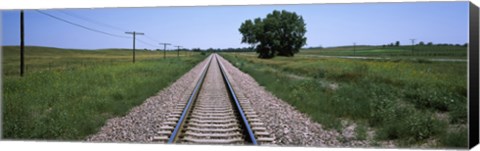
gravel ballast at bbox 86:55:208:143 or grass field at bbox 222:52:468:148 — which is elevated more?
grass field at bbox 222:52:468:148

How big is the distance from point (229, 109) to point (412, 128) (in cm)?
364

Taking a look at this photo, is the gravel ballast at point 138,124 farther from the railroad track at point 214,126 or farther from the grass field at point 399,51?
the grass field at point 399,51

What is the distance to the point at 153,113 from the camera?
29.3 feet

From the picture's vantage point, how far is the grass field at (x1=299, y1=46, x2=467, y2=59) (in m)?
6.73

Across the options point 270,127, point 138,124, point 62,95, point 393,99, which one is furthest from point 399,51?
point 62,95

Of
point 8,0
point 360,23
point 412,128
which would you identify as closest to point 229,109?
point 360,23

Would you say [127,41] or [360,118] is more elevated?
[127,41]

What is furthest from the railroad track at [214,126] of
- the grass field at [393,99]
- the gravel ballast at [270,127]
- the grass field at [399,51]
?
the grass field at [399,51]

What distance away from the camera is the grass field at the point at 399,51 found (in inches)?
265

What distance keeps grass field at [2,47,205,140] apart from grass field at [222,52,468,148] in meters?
3.51

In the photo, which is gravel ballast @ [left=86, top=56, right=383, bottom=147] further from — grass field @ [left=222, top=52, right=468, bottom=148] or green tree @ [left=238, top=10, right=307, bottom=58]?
green tree @ [left=238, top=10, right=307, bottom=58]

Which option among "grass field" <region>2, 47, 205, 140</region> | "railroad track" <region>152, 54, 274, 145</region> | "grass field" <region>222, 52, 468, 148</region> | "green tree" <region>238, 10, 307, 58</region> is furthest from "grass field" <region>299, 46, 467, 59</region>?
"grass field" <region>2, 47, 205, 140</region>

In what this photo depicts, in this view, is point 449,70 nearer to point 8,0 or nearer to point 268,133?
point 268,133

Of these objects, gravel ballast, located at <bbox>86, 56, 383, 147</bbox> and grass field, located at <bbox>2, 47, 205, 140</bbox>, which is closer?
gravel ballast, located at <bbox>86, 56, 383, 147</bbox>
